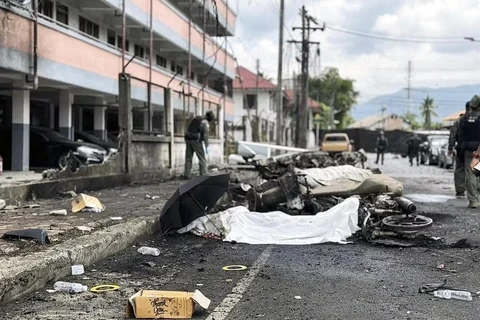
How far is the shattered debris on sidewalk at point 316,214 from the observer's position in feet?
25.4

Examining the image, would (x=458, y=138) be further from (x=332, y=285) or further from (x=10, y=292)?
(x=10, y=292)

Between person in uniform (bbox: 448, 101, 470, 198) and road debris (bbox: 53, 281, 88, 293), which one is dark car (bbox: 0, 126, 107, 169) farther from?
road debris (bbox: 53, 281, 88, 293)

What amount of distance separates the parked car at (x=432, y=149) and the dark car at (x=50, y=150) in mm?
21950

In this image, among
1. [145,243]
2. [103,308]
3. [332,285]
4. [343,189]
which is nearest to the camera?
[103,308]

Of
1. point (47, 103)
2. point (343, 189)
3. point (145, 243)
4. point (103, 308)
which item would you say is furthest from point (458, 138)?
point (47, 103)

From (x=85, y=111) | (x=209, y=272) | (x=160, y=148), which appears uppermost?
(x=85, y=111)

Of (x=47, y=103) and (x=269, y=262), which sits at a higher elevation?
(x=47, y=103)

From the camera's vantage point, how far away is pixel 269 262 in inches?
249

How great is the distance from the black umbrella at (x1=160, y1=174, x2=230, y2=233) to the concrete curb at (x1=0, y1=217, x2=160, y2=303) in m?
0.52

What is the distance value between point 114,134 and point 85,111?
2.06 m

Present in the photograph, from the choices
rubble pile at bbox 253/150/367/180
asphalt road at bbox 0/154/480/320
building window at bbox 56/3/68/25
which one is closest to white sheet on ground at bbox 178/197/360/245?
asphalt road at bbox 0/154/480/320

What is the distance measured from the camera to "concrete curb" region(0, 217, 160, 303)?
466 cm

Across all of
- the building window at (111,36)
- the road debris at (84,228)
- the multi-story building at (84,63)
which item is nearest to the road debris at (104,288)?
the road debris at (84,228)

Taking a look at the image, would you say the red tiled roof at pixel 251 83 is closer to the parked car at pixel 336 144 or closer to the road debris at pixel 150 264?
the parked car at pixel 336 144
